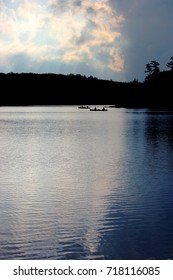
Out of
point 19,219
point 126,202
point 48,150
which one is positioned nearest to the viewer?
point 19,219

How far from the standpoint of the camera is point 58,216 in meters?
16.7

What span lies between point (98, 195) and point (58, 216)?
437 centimetres

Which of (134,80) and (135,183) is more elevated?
(134,80)

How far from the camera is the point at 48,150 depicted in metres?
41.7

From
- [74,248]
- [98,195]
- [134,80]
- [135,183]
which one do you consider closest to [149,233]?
[74,248]

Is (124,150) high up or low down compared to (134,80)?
down
